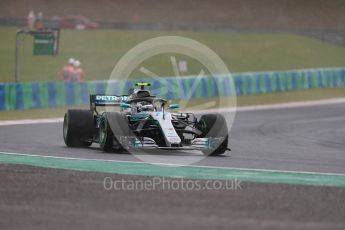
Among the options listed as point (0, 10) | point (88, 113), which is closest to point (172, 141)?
point (88, 113)

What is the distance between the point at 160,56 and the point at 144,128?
34.2 m

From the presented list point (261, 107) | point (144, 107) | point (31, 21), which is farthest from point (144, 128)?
point (31, 21)

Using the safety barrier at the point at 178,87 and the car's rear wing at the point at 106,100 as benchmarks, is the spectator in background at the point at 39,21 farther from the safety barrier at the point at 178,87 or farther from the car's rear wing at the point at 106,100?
the car's rear wing at the point at 106,100

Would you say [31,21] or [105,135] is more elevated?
[31,21]

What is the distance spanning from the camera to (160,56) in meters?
50.0

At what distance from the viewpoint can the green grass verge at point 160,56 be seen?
44.3 meters

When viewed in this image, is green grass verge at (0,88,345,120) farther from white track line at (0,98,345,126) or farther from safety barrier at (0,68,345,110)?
white track line at (0,98,345,126)

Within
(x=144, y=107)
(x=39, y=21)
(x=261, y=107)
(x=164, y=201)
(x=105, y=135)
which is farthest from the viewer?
(x=39, y=21)

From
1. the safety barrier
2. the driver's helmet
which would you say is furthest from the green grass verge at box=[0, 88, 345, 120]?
the driver's helmet

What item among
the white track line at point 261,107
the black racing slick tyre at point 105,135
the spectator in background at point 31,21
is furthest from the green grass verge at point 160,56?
the black racing slick tyre at point 105,135

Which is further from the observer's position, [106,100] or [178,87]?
[178,87]

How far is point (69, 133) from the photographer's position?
56.3 feet

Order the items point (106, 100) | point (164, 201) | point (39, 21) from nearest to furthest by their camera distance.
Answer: point (164, 201)
point (106, 100)
point (39, 21)

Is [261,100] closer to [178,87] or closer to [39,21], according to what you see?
[178,87]
